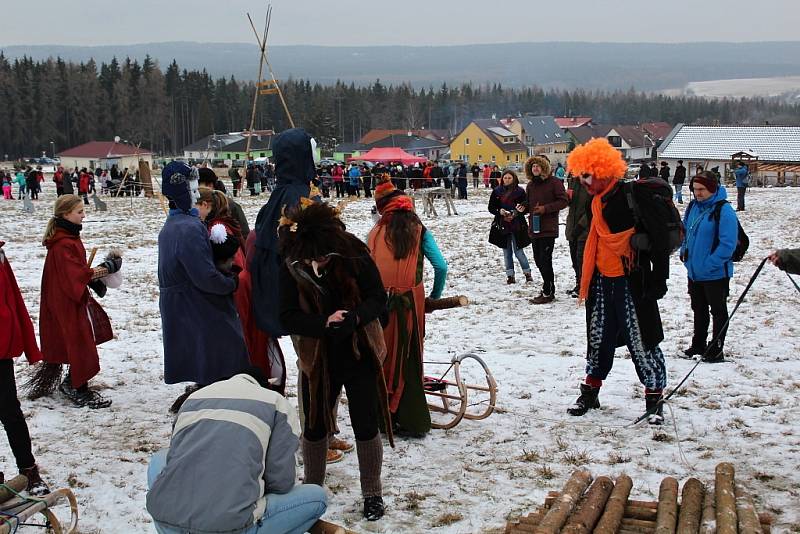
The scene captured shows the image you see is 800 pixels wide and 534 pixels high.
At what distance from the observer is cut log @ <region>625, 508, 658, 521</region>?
3805 millimetres

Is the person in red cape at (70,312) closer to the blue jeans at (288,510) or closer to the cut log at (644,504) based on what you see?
the blue jeans at (288,510)

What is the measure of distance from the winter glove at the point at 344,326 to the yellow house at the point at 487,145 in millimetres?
92529

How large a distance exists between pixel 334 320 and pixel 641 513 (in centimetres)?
176

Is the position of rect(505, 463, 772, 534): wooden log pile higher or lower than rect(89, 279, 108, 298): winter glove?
lower

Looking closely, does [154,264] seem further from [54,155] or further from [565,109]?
[565,109]

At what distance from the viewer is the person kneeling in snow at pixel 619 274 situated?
540 cm

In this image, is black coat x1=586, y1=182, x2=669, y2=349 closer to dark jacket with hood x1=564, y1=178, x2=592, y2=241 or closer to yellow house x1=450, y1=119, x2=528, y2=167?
dark jacket with hood x1=564, y1=178, x2=592, y2=241

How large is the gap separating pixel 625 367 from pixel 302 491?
4237mm

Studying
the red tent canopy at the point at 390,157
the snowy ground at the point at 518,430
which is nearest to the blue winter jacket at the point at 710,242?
the snowy ground at the point at 518,430

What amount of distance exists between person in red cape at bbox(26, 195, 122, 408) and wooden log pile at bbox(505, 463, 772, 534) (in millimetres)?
3513

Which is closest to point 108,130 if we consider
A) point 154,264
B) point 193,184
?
point 154,264

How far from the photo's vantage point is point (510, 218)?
10.4 metres

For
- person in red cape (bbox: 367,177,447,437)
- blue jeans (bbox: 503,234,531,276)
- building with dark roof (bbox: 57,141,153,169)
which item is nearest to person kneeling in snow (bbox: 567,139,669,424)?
person in red cape (bbox: 367,177,447,437)

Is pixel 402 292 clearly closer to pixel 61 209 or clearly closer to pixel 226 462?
pixel 226 462
